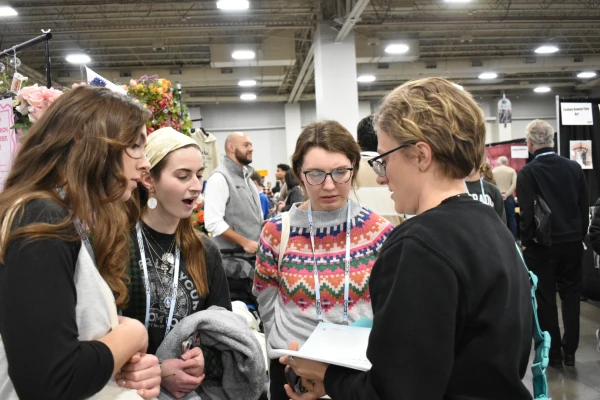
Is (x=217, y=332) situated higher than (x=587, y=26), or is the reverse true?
(x=587, y=26)

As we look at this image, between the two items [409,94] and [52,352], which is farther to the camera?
[409,94]

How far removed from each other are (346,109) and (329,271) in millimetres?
7389

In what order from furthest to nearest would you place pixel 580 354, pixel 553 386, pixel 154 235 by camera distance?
pixel 580 354 → pixel 553 386 → pixel 154 235

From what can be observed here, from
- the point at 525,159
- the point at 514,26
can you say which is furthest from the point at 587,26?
the point at 525,159

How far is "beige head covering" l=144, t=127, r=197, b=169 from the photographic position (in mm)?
1618

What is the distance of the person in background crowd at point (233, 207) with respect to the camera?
11.4 feet

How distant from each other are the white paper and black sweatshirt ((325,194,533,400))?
10 cm

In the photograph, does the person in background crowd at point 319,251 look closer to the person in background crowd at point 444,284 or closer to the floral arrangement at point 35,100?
the person in background crowd at point 444,284

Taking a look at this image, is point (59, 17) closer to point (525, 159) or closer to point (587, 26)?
point (525, 159)

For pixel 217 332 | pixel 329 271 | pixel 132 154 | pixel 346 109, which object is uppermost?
pixel 346 109

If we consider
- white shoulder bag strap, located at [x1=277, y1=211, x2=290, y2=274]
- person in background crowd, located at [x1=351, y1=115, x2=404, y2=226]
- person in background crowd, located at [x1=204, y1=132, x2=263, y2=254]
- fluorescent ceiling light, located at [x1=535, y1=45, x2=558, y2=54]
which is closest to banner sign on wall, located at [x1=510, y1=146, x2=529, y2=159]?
fluorescent ceiling light, located at [x1=535, y1=45, x2=558, y2=54]

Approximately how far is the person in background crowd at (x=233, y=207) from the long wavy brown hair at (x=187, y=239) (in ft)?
5.82

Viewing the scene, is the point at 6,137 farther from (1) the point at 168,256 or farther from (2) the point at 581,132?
(2) the point at 581,132

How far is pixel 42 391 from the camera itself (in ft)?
2.90
